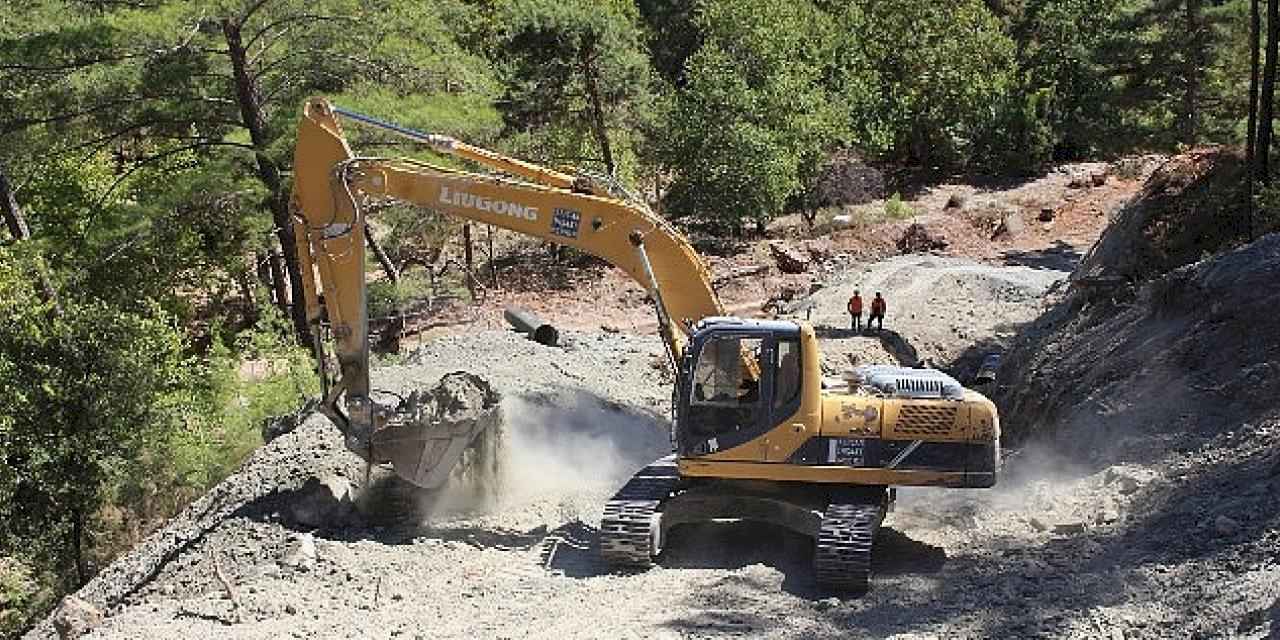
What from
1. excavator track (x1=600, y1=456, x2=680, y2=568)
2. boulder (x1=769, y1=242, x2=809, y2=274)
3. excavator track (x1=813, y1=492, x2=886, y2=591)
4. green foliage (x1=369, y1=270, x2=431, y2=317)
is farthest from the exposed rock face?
excavator track (x1=813, y1=492, x2=886, y2=591)

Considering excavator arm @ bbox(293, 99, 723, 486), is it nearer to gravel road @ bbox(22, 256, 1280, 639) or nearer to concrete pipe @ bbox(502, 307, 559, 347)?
gravel road @ bbox(22, 256, 1280, 639)

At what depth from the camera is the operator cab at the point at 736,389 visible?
40.2 ft

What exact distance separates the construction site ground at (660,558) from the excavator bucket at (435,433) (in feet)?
1.92

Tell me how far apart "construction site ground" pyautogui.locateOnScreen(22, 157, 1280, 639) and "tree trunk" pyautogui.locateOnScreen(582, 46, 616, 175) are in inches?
618

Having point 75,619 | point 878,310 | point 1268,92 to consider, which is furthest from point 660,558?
point 1268,92

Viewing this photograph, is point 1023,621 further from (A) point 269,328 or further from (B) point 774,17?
(B) point 774,17

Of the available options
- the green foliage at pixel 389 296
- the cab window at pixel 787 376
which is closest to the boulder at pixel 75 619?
the cab window at pixel 787 376

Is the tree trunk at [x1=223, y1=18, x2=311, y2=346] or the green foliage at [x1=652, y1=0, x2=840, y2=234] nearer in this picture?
the tree trunk at [x1=223, y1=18, x2=311, y2=346]

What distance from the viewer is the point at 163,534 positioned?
1462 centimetres

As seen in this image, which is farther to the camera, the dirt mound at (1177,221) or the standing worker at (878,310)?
the standing worker at (878,310)

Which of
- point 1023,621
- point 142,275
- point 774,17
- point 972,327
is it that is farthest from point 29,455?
point 774,17

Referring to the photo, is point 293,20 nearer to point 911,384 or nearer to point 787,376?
point 787,376

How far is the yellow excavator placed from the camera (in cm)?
1227

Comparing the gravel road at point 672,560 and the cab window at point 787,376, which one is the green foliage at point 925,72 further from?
A: the cab window at point 787,376
